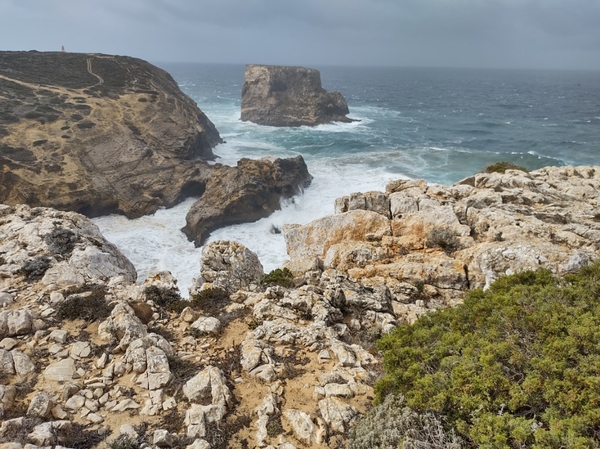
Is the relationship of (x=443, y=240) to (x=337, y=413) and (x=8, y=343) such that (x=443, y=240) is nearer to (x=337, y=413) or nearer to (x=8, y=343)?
(x=337, y=413)

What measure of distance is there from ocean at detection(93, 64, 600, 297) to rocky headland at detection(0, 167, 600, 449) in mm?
11602

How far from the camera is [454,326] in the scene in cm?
686

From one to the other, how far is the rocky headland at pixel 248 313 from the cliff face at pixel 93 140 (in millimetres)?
19843

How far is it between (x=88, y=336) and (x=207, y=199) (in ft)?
89.2

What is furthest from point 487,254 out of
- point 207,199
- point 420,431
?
point 207,199

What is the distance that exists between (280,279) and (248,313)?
263 cm

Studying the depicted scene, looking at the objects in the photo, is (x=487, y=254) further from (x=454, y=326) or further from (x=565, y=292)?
(x=454, y=326)

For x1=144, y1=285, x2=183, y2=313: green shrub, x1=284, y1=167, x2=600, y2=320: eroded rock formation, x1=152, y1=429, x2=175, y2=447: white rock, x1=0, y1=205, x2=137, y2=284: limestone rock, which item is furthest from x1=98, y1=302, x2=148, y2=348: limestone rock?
x1=284, y1=167, x2=600, y2=320: eroded rock formation

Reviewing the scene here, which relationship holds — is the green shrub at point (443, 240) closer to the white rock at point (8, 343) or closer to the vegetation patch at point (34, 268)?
the white rock at point (8, 343)

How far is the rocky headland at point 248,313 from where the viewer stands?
6.20m

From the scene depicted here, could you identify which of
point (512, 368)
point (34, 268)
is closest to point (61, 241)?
point (34, 268)

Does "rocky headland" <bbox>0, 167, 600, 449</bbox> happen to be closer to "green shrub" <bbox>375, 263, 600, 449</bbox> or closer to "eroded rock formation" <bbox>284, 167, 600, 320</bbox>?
"eroded rock formation" <bbox>284, 167, 600, 320</bbox>

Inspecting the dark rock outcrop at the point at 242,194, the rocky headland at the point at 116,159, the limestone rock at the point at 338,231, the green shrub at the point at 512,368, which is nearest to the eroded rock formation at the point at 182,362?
the green shrub at the point at 512,368

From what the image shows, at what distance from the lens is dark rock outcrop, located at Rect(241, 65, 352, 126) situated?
86.2m
